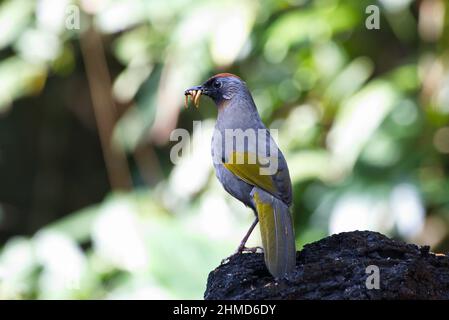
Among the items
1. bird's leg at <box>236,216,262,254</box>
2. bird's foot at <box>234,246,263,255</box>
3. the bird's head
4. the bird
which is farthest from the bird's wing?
the bird's head

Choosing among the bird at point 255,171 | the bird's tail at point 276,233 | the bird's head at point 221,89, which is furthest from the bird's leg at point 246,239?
the bird's head at point 221,89

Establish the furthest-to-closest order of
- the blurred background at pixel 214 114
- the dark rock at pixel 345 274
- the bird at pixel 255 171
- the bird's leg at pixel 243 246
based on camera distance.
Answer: the blurred background at pixel 214 114
the bird's leg at pixel 243 246
the bird at pixel 255 171
the dark rock at pixel 345 274

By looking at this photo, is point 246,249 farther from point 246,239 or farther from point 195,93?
point 195,93

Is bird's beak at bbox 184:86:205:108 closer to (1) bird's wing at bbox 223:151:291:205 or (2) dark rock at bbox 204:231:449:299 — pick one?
(1) bird's wing at bbox 223:151:291:205

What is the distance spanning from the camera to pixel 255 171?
13.1 feet

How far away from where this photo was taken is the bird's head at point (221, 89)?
4570 millimetres

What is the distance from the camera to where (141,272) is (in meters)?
5.26

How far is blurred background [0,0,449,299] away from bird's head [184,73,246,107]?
1142 millimetres

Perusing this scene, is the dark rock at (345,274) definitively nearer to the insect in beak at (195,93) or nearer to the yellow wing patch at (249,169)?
the yellow wing patch at (249,169)

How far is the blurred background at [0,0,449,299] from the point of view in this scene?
5809 mm

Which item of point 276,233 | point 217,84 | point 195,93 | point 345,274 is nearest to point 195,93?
point 195,93

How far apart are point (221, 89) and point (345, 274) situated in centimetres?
162

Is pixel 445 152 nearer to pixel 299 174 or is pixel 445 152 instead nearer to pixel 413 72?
pixel 413 72

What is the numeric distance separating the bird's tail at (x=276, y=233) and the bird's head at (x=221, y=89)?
768 millimetres
